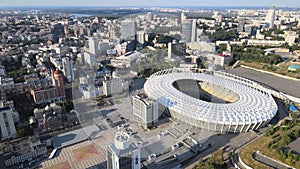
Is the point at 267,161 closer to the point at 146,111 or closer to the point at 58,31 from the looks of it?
the point at 146,111

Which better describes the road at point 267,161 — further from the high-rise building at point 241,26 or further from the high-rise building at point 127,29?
the high-rise building at point 241,26

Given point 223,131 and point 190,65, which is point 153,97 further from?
point 190,65

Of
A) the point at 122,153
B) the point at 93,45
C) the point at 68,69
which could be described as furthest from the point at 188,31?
the point at 122,153

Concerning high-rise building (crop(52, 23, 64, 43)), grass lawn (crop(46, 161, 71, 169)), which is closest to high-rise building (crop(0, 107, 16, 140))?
grass lawn (crop(46, 161, 71, 169))

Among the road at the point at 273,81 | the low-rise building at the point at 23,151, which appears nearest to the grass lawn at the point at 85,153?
the low-rise building at the point at 23,151

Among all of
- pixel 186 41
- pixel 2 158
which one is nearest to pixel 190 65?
pixel 186 41

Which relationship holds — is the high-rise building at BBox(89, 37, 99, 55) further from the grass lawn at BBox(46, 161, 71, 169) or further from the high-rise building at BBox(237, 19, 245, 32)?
the high-rise building at BBox(237, 19, 245, 32)
